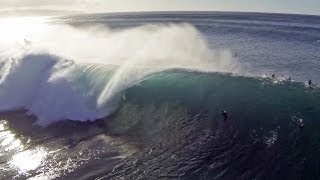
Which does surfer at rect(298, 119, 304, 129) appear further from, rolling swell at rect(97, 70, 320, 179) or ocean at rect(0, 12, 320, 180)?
rolling swell at rect(97, 70, 320, 179)

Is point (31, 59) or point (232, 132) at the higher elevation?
point (31, 59)

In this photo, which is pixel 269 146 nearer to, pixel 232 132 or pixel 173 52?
pixel 232 132

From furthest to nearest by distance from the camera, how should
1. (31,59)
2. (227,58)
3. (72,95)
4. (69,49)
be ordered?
1. (227,58)
2. (69,49)
3. (31,59)
4. (72,95)

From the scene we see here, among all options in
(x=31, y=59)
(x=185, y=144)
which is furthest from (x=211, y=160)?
(x=31, y=59)

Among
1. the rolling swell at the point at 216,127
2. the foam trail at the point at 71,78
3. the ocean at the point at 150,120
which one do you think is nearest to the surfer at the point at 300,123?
the ocean at the point at 150,120

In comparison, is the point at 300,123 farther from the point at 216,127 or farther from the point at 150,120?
the point at 150,120

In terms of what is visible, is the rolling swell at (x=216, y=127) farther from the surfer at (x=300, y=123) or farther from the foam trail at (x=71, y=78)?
the foam trail at (x=71, y=78)

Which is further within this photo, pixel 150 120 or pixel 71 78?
pixel 71 78

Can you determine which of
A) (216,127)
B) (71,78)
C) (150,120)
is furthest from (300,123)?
(71,78)
